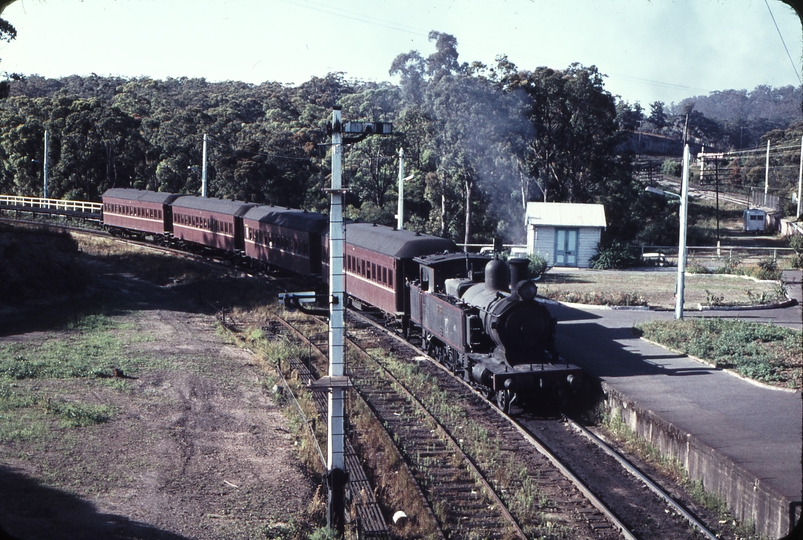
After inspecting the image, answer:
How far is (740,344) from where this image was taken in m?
19.0

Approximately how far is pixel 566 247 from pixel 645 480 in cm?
3080

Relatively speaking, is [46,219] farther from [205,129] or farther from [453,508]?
[453,508]

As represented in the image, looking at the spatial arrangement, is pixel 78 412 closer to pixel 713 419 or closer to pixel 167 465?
pixel 167 465

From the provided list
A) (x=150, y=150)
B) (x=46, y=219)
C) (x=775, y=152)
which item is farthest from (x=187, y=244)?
(x=775, y=152)

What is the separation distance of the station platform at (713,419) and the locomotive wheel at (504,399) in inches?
81.4

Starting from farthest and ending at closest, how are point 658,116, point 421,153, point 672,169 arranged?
point 658,116 < point 672,169 < point 421,153

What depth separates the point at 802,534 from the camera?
6.00 metres

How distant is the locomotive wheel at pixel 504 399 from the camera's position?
15.7 m

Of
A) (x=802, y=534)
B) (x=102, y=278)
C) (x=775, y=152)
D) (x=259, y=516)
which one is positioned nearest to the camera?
(x=802, y=534)

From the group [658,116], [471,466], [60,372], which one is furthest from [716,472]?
[658,116]

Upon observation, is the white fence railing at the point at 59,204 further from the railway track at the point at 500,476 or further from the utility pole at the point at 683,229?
the railway track at the point at 500,476

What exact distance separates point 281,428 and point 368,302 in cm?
898

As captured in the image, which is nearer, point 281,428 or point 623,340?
point 281,428

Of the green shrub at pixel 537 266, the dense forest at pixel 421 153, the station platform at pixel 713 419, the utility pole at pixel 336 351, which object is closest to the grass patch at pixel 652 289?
the green shrub at pixel 537 266
